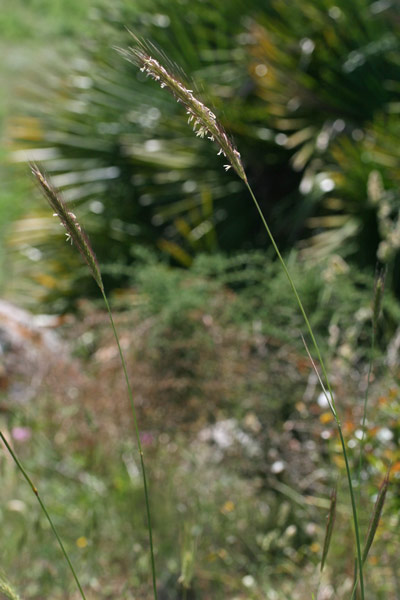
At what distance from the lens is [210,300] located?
13.7 ft

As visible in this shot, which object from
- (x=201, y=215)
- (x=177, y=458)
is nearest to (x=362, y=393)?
(x=177, y=458)

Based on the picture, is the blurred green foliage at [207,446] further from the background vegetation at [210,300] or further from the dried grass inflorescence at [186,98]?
the dried grass inflorescence at [186,98]

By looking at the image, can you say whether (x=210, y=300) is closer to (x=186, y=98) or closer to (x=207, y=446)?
(x=207, y=446)

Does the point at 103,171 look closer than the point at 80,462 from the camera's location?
No

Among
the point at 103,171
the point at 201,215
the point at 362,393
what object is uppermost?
the point at 103,171

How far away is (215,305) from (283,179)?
1903 mm

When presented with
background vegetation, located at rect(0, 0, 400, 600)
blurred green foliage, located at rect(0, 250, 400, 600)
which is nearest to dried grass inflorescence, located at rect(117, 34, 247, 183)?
background vegetation, located at rect(0, 0, 400, 600)

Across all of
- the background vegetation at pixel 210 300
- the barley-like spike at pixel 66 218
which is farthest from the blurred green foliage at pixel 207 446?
the barley-like spike at pixel 66 218

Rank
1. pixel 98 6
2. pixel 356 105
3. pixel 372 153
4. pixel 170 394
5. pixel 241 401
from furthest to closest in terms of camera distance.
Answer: pixel 98 6, pixel 356 105, pixel 372 153, pixel 170 394, pixel 241 401

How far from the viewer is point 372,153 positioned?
4648 millimetres

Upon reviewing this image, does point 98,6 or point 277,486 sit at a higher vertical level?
point 98,6

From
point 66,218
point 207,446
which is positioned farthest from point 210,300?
point 66,218

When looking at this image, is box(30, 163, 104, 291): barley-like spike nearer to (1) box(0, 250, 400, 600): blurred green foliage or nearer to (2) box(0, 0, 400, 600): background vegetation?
(2) box(0, 0, 400, 600): background vegetation

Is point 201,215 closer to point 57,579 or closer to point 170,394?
point 170,394
